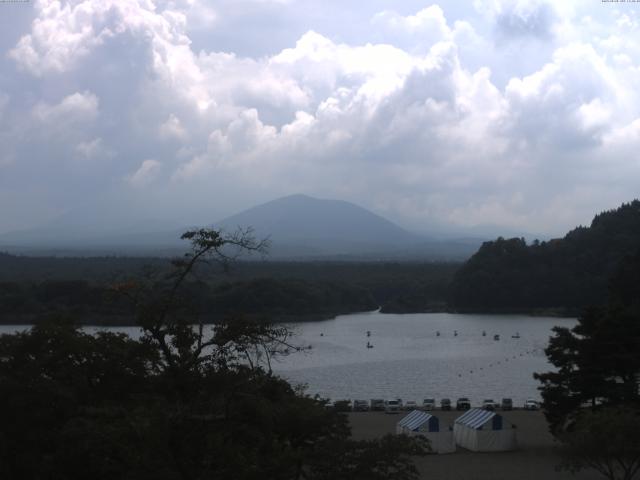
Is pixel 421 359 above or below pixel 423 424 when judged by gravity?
below

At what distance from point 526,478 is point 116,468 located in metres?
6.20

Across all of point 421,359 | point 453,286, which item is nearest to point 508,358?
point 421,359

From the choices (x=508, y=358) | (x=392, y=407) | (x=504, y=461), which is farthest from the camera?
(x=508, y=358)

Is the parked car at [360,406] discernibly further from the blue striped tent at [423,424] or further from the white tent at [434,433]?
the white tent at [434,433]

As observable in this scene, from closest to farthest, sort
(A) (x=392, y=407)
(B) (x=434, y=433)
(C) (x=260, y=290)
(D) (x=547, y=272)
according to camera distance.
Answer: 1. (B) (x=434, y=433)
2. (A) (x=392, y=407)
3. (C) (x=260, y=290)
4. (D) (x=547, y=272)

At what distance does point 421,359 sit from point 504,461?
557 inches

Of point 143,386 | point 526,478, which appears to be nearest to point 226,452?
point 143,386

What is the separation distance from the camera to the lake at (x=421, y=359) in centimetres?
1884

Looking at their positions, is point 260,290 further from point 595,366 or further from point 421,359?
point 595,366

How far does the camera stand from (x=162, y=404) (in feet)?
15.3

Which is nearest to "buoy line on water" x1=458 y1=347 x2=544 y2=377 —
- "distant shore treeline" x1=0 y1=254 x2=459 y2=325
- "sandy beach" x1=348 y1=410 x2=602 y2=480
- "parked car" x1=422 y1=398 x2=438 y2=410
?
"parked car" x1=422 y1=398 x2=438 y2=410

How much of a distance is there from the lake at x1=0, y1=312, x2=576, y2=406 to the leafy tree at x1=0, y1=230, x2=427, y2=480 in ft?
18.1

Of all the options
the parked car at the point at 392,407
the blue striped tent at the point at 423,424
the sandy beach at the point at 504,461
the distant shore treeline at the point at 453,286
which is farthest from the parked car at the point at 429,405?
the distant shore treeline at the point at 453,286

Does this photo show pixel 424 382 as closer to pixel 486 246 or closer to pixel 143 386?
pixel 143 386
